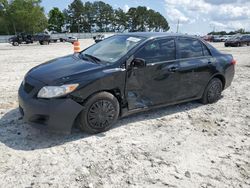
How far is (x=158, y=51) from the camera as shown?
537 cm

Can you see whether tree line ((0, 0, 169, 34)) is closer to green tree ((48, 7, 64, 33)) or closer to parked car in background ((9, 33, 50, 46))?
green tree ((48, 7, 64, 33))

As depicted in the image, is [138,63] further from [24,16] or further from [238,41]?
[24,16]

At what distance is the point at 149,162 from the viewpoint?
389 centimetres

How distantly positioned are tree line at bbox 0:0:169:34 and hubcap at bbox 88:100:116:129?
247ft

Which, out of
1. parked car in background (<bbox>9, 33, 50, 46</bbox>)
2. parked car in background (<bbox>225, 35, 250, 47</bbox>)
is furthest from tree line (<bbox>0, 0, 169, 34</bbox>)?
parked car in background (<bbox>225, 35, 250, 47</bbox>)

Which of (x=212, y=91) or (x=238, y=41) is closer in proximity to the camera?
(x=212, y=91)

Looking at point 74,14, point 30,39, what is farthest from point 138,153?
point 74,14

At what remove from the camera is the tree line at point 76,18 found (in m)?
75.0

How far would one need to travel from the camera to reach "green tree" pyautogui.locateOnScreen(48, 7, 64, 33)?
320ft

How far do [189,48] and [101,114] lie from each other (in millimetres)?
2497

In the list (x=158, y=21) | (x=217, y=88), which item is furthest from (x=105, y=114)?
(x=158, y=21)

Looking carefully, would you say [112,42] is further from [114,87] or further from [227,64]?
[227,64]

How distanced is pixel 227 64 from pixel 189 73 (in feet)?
4.54

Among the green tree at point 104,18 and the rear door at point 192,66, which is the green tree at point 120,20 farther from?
the rear door at point 192,66
